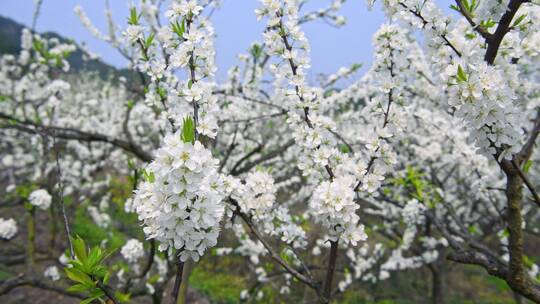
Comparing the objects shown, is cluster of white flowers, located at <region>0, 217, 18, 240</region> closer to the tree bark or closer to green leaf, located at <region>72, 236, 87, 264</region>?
green leaf, located at <region>72, 236, 87, 264</region>

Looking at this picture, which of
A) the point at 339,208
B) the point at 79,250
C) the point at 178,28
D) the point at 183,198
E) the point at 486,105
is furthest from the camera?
the point at 178,28

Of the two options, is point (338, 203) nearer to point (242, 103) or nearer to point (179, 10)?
point (179, 10)

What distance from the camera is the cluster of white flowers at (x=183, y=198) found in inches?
48.7

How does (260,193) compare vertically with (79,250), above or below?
above

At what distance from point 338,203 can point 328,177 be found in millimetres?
452

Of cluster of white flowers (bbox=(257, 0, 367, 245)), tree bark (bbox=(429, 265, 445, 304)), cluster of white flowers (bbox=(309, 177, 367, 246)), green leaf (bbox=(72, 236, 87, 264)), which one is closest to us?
green leaf (bbox=(72, 236, 87, 264))

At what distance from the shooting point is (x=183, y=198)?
125 cm

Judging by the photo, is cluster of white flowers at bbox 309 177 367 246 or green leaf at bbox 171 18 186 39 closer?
cluster of white flowers at bbox 309 177 367 246

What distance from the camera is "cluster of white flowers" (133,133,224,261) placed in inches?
48.7

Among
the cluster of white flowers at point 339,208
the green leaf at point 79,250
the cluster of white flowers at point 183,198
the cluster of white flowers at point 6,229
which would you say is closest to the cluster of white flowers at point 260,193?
the cluster of white flowers at point 339,208

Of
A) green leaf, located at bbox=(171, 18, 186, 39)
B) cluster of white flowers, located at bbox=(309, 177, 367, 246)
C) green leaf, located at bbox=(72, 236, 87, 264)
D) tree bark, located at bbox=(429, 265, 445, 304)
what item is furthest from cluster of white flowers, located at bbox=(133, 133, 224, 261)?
tree bark, located at bbox=(429, 265, 445, 304)

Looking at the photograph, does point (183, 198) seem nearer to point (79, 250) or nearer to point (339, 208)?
point (79, 250)

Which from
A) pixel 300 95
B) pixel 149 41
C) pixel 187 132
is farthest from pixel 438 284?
pixel 187 132

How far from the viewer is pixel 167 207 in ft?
4.11
